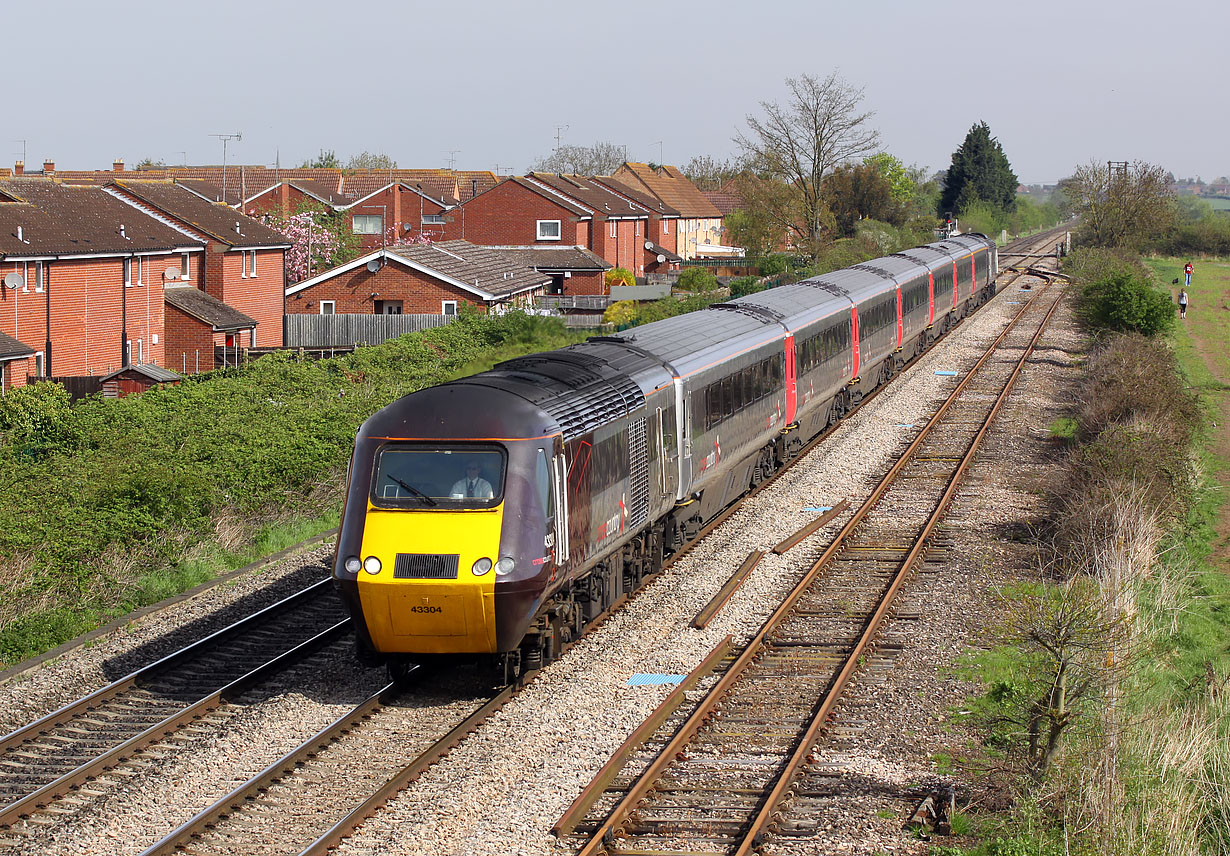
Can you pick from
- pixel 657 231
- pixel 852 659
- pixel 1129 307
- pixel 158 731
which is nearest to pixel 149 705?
pixel 158 731

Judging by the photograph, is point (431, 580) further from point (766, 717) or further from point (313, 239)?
point (313, 239)

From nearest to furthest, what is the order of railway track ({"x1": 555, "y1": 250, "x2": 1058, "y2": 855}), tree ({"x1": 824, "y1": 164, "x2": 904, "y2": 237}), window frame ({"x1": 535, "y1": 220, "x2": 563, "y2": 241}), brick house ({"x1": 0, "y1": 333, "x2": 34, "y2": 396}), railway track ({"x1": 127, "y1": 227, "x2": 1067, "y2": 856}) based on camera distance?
railway track ({"x1": 127, "y1": 227, "x2": 1067, "y2": 856}) < railway track ({"x1": 555, "y1": 250, "x2": 1058, "y2": 855}) < brick house ({"x1": 0, "y1": 333, "x2": 34, "y2": 396}) < window frame ({"x1": 535, "y1": 220, "x2": 563, "y2": 241}) < tree ({"x1": 824, "y1": 164, "x2": 904, "y2": 237})

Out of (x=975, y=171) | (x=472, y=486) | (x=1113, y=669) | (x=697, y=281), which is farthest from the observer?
(x=975, y=171)

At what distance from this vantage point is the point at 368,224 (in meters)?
69.6

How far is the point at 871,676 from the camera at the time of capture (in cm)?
1241

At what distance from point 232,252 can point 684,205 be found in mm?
50949

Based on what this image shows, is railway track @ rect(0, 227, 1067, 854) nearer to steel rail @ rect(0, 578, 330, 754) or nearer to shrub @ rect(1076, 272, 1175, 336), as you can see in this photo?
steel rail @ rect(0, 578, 330, 754)

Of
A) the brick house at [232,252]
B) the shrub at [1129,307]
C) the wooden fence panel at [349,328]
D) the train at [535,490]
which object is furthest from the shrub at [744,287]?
the train at [535,490]

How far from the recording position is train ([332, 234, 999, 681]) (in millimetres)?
11039

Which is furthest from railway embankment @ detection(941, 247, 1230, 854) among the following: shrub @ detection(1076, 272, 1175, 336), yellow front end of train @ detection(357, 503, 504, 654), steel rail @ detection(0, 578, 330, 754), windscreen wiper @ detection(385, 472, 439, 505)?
shrub @ detection(1076, 272, 1175, 336)

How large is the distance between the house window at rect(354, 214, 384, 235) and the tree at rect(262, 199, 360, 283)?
564 centimetres

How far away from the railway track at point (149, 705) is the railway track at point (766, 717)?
398 centimetres

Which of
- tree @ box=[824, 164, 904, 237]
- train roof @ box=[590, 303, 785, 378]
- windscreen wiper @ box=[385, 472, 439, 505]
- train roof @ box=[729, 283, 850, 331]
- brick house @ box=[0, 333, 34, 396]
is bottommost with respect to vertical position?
windscreen wiper @ box=[385, 472, 439, 505]

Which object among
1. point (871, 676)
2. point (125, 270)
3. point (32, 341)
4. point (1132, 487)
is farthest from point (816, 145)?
point (871, 676)
